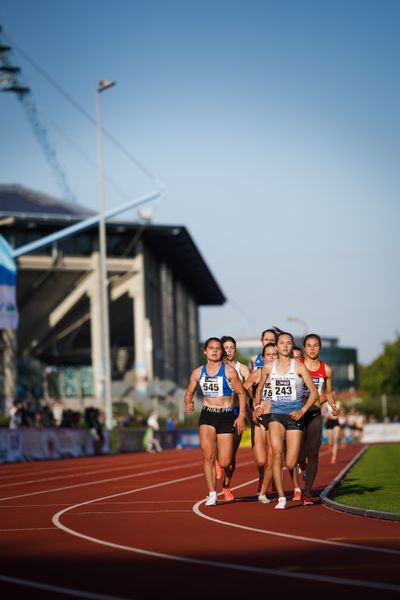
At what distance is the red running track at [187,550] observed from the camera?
26.5 ft

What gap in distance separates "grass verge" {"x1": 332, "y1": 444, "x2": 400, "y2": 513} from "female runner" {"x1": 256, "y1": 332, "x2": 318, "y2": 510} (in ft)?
3.61

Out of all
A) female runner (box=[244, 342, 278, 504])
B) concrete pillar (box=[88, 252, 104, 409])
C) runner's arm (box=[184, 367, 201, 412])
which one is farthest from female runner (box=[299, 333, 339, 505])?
concrete pillar (box=[88, 252, 104, 409])

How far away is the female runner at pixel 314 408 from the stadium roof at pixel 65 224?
56.4 meters

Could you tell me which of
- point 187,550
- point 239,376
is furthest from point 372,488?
point 187,550

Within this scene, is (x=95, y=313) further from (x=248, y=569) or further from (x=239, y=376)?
(x=248, y=569)

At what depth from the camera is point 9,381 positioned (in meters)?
73.9

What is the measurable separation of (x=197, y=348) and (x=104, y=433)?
70.9m

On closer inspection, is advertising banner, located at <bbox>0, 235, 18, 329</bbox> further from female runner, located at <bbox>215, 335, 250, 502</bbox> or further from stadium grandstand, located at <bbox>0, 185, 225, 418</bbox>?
stadium grandstand, located at <bbox>0, 185, 225, 418</bbox>

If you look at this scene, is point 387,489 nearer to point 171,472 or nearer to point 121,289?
point 171,472

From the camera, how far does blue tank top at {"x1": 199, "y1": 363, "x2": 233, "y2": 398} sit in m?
15.3

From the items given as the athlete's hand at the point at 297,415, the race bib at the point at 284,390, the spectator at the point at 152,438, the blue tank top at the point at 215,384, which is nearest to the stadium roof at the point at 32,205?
the spectator at the point at 152,438

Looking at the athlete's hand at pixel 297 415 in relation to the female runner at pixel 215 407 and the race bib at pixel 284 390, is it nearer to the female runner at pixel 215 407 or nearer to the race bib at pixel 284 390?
the race bib at pixel 284 390

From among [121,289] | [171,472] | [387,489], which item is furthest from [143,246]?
[387,489]

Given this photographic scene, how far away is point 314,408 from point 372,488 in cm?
425
